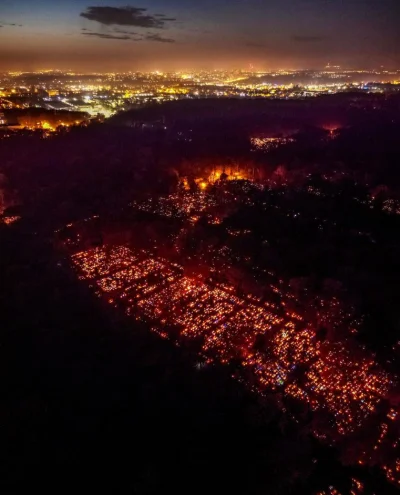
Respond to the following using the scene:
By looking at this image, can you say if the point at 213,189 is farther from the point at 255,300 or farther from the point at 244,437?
the point at 244,437

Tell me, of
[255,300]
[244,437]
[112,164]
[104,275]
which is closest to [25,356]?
[104,275]

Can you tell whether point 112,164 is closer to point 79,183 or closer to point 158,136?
point 79,183

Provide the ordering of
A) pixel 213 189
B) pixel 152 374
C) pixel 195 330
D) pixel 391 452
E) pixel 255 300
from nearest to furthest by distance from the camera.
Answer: pixel 391 452 < pixel 152 374 < pixel 195 330 < pixel 255 300 < pixel 213 189

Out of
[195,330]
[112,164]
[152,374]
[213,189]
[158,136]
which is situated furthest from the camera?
[158,136]

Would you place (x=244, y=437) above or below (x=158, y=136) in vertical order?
below

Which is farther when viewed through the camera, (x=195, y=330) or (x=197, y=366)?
(x=195, y=330)

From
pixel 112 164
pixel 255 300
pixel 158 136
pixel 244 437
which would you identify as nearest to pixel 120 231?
pixel 255 300
